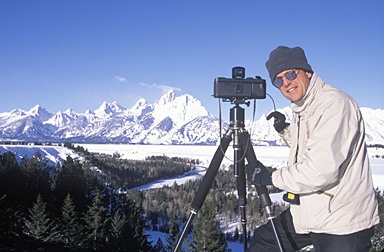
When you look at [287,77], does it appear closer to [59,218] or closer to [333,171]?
[333,171]

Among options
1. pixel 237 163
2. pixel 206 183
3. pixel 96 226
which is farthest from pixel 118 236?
pixel 237 163

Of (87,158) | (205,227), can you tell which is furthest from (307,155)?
(87,158)

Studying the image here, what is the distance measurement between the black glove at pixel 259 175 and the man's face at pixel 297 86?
2.10 feet

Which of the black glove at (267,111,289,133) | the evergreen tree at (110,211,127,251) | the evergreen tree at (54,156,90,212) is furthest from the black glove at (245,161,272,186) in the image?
the evergreen tree at (54,156,90,212)

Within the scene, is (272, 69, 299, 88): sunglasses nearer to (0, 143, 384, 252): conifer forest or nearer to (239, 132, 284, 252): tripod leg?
(239, 132, 284, 252): tripod leg

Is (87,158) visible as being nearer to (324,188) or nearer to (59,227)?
(59,227)

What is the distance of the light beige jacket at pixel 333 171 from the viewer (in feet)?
Answer: 5.37

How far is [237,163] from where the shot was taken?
2.69 m

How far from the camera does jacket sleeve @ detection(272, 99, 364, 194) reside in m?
1.62

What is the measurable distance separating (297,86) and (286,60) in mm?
225

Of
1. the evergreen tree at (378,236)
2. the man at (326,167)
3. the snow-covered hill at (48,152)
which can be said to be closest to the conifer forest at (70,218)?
the evergreen tree at (378,236)

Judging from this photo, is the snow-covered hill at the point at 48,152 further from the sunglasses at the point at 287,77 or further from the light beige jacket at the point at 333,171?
the light beige jacket at the point at 333,171

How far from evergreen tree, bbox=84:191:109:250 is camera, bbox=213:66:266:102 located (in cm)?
2412

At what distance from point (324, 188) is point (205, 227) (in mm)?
18615
